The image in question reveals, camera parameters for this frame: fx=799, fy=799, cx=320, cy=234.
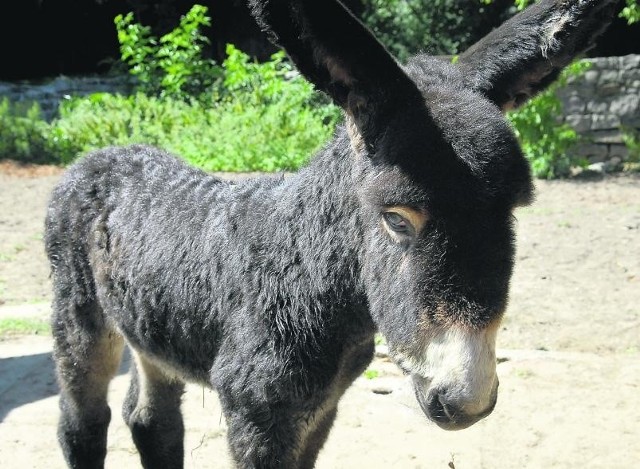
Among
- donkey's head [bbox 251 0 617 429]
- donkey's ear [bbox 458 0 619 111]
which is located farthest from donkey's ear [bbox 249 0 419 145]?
donkey's ear [bbox 458 0 619 111]

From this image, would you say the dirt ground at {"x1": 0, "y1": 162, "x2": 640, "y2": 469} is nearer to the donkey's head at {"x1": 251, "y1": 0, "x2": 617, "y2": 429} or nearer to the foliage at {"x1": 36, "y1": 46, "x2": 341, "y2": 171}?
the donkey's head at {"x1": 251, "y1": 0, "x2": 617, "y2": 429}

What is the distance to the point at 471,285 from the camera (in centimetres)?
255

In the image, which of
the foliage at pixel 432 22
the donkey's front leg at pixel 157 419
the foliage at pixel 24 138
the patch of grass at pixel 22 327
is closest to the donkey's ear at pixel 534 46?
the donkey's front leg at pixel 157 419

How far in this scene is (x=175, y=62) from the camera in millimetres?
16438

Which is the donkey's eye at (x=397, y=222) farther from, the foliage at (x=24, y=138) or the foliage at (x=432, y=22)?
the foliage at (x=432, y=22)

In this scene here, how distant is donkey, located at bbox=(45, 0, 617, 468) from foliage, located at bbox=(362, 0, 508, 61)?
1415 cm

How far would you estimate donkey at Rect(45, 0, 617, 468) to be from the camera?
2607 mm

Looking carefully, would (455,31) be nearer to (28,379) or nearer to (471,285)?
(28,379)

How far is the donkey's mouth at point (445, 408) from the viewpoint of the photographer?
2502 millimetres

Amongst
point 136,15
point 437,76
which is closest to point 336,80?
point 437,76

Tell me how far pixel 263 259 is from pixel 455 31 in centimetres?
1568

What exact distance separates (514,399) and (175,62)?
12716mm

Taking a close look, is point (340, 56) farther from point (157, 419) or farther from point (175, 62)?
point (175, 62)

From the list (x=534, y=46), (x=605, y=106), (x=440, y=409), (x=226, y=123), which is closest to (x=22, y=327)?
(x=440, y=409)
